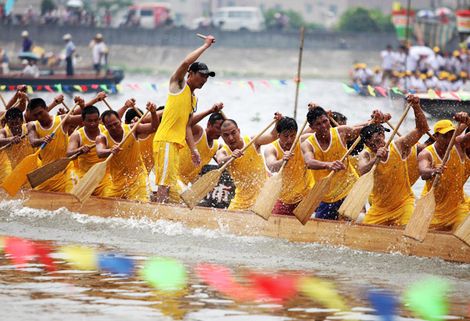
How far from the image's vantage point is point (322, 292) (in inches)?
395

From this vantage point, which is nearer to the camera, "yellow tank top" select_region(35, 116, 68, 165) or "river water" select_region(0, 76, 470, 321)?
"river water" select_region(0, 76, 470, 321)

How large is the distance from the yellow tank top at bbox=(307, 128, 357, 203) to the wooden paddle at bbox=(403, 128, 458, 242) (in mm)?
1232

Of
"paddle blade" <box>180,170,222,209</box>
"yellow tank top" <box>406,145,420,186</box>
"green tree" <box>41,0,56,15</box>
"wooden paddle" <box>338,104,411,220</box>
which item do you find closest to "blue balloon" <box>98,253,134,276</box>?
"paddle blade" <box>180,170,222,209</box>

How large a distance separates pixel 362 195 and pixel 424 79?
79.7 feet

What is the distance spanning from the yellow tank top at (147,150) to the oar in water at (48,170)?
1.57 feet

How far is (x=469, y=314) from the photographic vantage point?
932cm

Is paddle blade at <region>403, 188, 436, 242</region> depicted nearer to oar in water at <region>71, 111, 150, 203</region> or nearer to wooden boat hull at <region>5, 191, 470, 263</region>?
wooden boat hull at <region>5, 191, 470, 263</region>

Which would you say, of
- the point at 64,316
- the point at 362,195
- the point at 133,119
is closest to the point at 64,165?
the point at 133,119

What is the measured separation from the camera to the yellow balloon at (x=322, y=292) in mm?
9594

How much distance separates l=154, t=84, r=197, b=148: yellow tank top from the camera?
1241 centimetres

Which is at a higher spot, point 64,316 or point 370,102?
point 64,316

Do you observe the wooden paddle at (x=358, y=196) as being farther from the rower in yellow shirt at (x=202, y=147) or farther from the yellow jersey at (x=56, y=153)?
the yellow jersey at (x=56, y=153)

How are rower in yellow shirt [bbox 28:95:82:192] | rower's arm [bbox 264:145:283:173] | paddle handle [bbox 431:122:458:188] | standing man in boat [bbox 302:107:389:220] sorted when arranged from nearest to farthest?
paddle handle [bbox 431:122:458:188] → standing man in boat [bbox 302:107:389:220] → rower's arm [bbox 264:145:283:173] → rower in yellow shirt [bbox 28:95:82:192]

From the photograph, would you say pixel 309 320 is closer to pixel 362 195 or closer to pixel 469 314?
pixel 469 314
